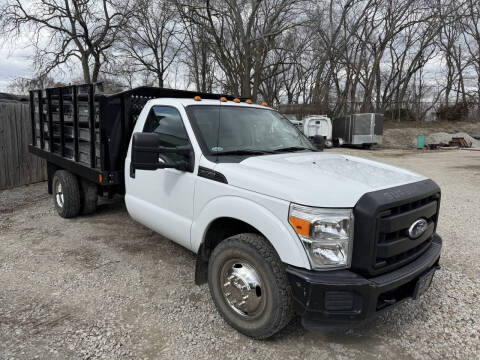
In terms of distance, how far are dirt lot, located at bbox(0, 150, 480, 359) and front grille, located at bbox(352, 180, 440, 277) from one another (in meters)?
0.81

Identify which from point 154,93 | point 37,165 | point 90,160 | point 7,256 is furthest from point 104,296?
point 37,165

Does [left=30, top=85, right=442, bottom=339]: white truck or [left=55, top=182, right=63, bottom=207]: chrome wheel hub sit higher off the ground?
[left=30, top=85, right=442, bottom=339]: white truck

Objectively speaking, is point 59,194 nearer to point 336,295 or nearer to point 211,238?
point 211,238

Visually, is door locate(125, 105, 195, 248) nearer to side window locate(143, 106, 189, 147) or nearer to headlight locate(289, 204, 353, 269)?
side window locate(143, 106, 189, 147)

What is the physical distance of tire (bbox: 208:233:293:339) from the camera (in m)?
2.65

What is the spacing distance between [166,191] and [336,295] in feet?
6.81

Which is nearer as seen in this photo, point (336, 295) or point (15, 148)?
point (336, 295)

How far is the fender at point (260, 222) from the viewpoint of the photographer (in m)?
2.50

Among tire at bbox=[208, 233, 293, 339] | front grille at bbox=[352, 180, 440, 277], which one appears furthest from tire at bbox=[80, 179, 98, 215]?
front grille at bbox=[352, 180, 440, 277]

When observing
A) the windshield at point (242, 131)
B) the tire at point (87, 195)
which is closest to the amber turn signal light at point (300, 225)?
the windshield at point (242, 131)

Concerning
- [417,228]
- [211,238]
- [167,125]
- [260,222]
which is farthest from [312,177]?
[167,125]

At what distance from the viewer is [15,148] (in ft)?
28.6

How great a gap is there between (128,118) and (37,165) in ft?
19.5

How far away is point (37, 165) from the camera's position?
9336 millimetres
